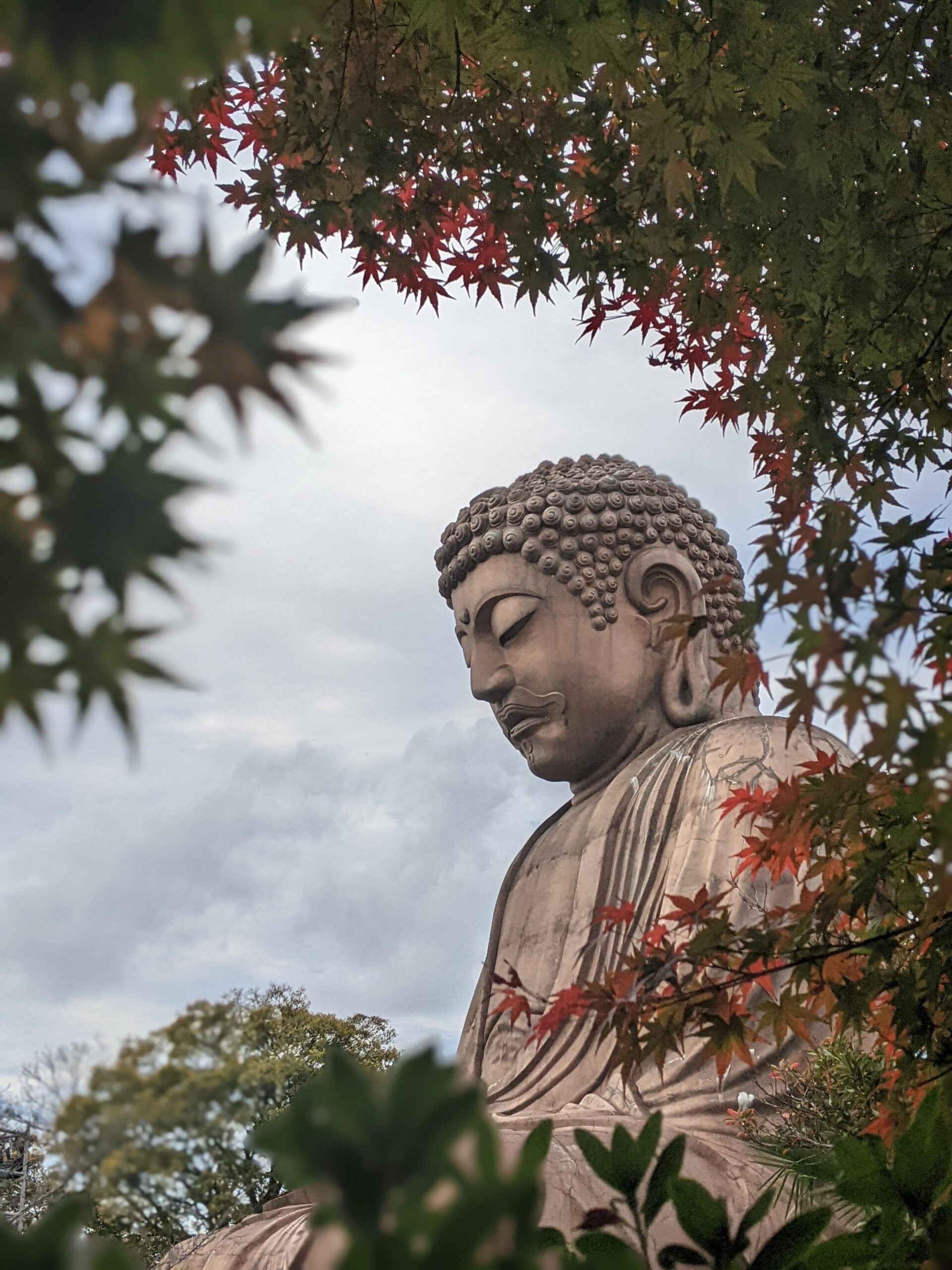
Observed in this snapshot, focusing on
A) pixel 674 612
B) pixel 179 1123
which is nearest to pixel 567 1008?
pixel 179 1123

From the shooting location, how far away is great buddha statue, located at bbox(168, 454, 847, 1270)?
436 cm

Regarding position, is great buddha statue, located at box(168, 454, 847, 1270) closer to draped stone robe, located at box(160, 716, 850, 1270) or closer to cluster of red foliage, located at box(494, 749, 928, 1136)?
draped stone robe, located at box(160, 716, 850, 1270)

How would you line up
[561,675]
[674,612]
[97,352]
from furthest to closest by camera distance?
[674,612] < [561,675] < [97,352]

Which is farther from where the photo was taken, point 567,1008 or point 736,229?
point 736,229

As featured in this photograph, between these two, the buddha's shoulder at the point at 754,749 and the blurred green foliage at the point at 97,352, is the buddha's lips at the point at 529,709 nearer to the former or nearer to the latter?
the buddha's shoulder at the point at 754,749

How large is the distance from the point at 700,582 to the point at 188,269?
466 cm

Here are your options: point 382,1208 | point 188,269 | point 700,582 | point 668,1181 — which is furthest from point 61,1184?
point 700,582

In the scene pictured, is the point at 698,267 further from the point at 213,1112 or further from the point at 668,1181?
the point at 213,1112

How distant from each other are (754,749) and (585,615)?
0.86 meters

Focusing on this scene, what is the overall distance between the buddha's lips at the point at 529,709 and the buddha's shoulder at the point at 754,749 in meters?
0.55

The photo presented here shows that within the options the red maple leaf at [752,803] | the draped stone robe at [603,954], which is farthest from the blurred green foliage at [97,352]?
the draped stone robe at [603,954]

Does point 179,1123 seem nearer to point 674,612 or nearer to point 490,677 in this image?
point 490,677

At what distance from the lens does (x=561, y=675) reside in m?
4.94

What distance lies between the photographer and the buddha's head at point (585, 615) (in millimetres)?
4961
